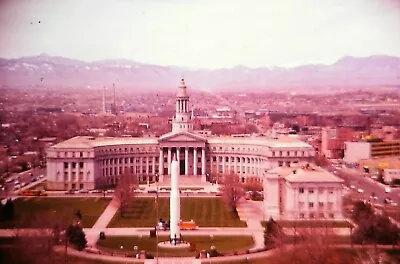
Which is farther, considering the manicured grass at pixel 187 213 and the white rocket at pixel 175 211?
the manicured grass at pixel 187 213

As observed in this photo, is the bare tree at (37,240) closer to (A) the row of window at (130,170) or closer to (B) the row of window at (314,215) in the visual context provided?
(B) the row of window at (314,215)

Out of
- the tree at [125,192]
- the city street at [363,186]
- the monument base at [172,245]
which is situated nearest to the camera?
the monument base at [172,245]

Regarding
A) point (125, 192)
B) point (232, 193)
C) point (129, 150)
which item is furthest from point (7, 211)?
point (129, 150)

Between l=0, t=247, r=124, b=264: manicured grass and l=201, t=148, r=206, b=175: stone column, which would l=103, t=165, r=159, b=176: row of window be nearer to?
l=201, t=148, r=206, b=175: stone column

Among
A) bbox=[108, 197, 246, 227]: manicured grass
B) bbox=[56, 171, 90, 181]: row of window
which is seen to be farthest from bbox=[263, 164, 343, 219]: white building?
bbox=[56, 171, 90, 181]: row of window

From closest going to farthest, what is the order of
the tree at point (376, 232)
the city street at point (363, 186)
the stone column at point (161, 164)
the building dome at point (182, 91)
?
the tree at point (376, 232) < the city street at point (363, 186) < the stone column at point (161, 164) < the building dome at point (182, 91)

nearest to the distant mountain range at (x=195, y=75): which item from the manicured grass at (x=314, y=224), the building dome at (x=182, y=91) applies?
the building dome at (x=182, y=91)

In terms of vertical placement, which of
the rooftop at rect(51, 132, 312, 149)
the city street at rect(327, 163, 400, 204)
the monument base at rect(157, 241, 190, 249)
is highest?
the rooftop at rect(51, 132, 312, 149)

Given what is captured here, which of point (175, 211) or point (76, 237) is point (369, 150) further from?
point (76, 237)
